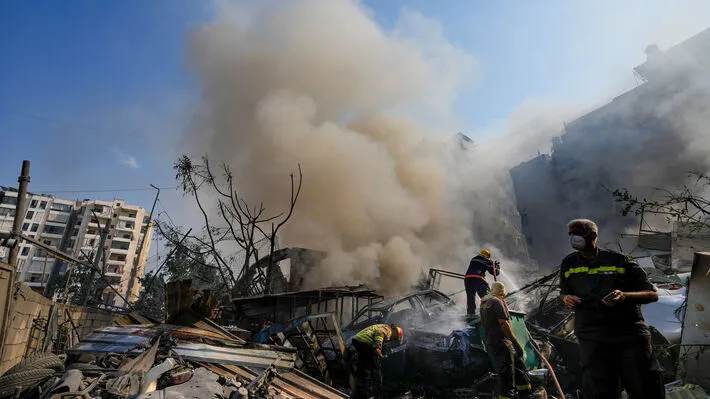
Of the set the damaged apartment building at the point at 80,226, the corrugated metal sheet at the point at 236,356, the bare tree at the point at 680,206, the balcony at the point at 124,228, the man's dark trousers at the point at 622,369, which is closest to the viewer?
the man's dark trousers at the point at 622,369

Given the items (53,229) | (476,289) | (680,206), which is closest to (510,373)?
(476,289)

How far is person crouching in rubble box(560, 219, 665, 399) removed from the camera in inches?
90.0

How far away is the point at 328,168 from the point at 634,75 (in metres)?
20.0

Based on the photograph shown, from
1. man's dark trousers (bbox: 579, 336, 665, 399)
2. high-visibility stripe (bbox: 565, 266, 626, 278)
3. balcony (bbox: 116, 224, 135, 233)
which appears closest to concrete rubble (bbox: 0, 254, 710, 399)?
man's dark trousers (bbox: 579, 336, 665, 399)

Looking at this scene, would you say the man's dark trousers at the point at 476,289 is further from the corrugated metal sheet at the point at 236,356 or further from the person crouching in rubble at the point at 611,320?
the person crouching in rubble at the point at 611,320

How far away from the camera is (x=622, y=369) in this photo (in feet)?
7.67

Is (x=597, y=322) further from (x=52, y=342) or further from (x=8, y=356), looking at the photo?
(x=52, y=342)

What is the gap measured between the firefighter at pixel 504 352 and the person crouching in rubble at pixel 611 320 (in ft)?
4.74

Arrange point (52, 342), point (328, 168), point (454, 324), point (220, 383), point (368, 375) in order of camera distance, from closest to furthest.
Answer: point (220, 383), point (368, 375), point (454, 324), point (52, 342), point (328, 168)

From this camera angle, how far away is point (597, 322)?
248 cm

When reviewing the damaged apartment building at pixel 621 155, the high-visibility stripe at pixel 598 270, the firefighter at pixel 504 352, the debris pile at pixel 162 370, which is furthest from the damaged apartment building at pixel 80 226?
the high-visibility stripe at pixel 598 270

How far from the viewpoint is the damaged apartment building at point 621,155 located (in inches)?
666

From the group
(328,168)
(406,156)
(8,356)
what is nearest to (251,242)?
(328,168)

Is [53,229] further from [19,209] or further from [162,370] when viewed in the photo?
[162,370]
